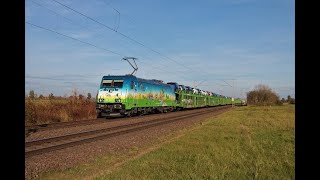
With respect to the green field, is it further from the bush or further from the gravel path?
the bush

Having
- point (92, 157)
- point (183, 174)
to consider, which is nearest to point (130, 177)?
point (183, 174)

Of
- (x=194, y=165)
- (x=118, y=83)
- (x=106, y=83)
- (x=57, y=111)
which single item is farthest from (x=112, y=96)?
(x=194, y=165)

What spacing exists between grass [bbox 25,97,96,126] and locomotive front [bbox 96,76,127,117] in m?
3.51

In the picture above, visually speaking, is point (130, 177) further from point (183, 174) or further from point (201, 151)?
point (201, 151)

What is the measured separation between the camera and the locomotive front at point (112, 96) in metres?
28.5

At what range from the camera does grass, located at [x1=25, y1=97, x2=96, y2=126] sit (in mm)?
26000

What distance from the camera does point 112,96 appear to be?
28641 mm

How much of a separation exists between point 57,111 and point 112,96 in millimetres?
5264

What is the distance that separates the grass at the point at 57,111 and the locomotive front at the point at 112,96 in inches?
138

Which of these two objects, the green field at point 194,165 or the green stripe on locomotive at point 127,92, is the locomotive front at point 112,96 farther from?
the green field at point 194,165

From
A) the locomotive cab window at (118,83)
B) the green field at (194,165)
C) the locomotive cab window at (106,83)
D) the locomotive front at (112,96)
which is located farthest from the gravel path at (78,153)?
the locomotive cab window at (106,83)

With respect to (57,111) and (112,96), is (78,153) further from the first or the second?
(57,111)
